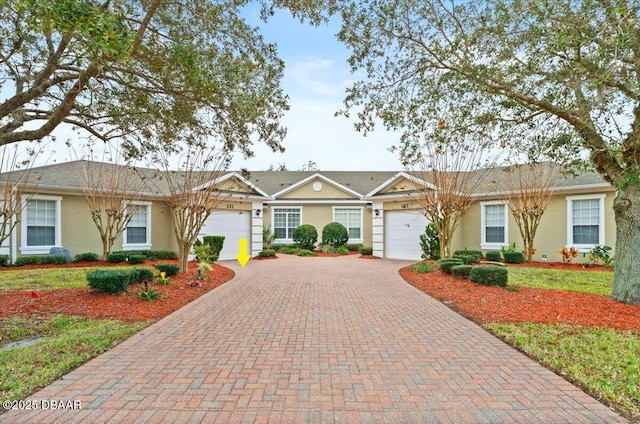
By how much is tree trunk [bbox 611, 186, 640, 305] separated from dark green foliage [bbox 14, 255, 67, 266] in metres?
17.9

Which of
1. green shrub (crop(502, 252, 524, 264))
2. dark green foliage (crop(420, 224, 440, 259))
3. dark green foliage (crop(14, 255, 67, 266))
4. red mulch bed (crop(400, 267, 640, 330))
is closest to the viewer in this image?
red mulch bed (crop(400, 267, 640, 330))

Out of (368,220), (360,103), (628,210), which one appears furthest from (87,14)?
(368,220)

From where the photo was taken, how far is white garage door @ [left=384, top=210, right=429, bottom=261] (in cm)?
1708

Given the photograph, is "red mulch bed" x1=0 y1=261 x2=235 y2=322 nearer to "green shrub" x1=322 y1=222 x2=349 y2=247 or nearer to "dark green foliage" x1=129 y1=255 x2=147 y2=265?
"dark green foliage" x1=129 y1=255 x2=147 y2=265

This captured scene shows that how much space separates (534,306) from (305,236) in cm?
1524

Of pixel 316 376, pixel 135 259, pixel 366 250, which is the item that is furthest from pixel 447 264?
pixel 135 259

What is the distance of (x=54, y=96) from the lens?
8.01 meters

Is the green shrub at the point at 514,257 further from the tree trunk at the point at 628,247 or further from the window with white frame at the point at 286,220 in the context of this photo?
the window with white frame at the point at 286,220

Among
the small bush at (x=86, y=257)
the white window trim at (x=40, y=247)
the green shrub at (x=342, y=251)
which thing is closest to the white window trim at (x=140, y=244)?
the small bush at (x=86, y=257)

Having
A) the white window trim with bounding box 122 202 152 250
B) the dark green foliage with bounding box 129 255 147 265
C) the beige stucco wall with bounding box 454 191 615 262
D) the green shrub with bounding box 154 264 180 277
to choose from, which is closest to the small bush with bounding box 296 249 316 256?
the white window trim with bounding box 122 202 152 250

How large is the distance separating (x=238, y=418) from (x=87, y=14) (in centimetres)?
495

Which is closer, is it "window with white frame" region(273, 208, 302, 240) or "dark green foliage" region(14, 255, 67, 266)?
"dark green foliage" region(14, 255, 67, 266)

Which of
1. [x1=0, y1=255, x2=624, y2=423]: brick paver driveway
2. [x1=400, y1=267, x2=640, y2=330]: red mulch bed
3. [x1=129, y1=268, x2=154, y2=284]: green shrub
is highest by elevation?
[x1=129, y1=268, x2=154, y2=284]: green shrub

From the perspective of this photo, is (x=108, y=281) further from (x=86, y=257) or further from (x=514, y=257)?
(x=514, y=257)
